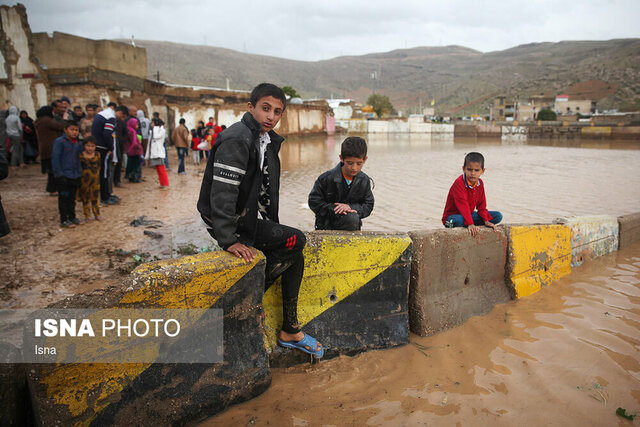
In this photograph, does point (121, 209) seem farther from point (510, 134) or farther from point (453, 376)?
point (510, 134)

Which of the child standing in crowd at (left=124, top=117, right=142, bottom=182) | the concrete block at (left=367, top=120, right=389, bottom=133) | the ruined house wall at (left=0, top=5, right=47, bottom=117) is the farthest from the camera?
the concrete block at (left=367, top=120, right=389, bottom=133)

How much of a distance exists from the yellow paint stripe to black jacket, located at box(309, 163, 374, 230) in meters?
0.65

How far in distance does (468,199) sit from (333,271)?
6.27ft

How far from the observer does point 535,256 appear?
12.7 ft

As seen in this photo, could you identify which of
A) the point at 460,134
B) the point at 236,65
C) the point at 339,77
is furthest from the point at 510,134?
the point at 339,77

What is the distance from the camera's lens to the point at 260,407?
7.38 feet

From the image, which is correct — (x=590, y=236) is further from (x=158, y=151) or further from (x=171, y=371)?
(x=158, y=151)

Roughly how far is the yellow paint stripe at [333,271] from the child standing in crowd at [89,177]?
493 centimetres

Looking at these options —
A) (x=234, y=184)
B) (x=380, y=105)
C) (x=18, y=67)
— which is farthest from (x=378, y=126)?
(x=234, y=184)

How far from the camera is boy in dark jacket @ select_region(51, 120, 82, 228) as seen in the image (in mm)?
5781

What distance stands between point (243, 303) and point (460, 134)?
50359 mm

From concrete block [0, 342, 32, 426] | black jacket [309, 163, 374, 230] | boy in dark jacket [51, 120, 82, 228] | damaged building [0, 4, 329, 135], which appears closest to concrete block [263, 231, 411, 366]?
black jacket [309, 163, 374, 230]

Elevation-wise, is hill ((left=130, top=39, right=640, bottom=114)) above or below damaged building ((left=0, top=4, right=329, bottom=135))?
above

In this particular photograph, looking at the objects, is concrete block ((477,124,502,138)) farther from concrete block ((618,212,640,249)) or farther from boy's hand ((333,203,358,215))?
boy's hand ((333,203,358,215))
